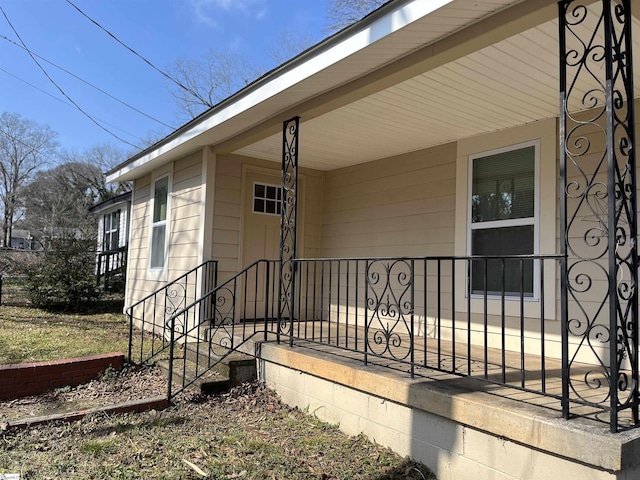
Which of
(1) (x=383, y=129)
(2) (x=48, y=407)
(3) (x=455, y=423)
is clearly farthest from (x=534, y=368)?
(2) (x=48, y=407)

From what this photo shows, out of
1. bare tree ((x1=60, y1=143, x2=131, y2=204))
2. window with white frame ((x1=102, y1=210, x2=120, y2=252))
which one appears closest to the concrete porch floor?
window with white frame ((x1=102, y1=210, x2=120, y2=252))

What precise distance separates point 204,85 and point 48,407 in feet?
57.2

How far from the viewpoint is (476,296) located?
468 cm

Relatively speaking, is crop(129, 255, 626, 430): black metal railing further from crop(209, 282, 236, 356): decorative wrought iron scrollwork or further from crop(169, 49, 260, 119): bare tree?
crop(169, 49, 260, 119): bare tree

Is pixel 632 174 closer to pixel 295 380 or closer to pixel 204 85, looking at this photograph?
pixel 295 380

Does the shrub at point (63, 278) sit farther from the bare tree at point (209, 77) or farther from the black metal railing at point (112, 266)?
the bare tree at point (209, 77)

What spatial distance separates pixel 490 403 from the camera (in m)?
2.52

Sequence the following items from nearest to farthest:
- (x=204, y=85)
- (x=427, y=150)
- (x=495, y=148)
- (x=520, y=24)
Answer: (x=520, y=24)
(x=495, y=148)
(x=427, y=150)
(x=204, y=85)

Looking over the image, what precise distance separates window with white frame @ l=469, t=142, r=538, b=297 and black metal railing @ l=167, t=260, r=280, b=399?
211 cm

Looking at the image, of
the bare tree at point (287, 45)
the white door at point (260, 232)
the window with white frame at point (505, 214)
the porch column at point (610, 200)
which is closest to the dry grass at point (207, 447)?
the porch column at point (610, 200)

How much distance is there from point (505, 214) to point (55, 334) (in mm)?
5629

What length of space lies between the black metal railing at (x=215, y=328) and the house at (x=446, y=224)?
0.06 metres

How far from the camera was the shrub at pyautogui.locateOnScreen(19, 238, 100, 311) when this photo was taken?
26.6ft

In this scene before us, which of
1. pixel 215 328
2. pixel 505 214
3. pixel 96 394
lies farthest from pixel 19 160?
pixel 505 214
